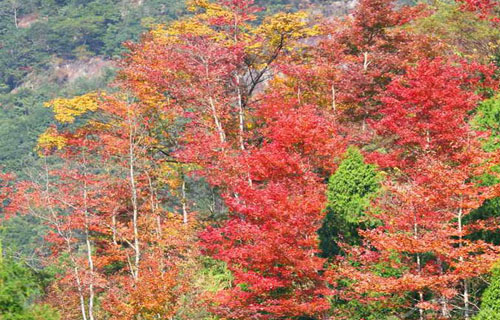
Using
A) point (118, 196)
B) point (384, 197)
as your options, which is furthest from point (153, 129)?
point (384, 197)

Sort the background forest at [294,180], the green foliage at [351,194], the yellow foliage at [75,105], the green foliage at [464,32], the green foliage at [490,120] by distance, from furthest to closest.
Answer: the yellow foliage at [75,105] → the green foliage at [464,32] → the green foliage at [351,194] → the green foliage at [490,120] → the background forest at [294,180]

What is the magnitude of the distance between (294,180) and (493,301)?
24.0ft

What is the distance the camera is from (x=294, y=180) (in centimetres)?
1794

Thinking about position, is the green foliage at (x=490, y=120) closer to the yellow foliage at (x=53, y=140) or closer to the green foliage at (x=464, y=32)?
the green foliage at (x=464, y=32)

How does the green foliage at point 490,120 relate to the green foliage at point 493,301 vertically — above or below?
above

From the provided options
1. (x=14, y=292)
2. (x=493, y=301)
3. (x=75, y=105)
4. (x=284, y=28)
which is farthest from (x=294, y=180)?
(x=75, y=105)

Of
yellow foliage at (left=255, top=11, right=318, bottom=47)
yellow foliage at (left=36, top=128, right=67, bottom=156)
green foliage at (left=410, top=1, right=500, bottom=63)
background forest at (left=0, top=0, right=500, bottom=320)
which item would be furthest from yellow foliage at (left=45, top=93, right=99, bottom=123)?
green foliage at (left=410, top=1, right=500, bottom=63)

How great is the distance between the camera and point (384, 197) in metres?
15.3

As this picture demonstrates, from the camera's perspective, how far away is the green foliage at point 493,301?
11.7m

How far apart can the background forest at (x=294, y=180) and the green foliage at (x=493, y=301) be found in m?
0.04

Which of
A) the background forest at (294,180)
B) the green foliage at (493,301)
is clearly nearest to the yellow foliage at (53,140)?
the background forest at (294,180)

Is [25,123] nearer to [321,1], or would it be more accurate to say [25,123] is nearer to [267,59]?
[321,1]

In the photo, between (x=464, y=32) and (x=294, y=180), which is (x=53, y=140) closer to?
(x=294, y=180)

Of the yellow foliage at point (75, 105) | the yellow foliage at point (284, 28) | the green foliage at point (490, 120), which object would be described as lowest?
the yellow foliage at point (75, 105)
